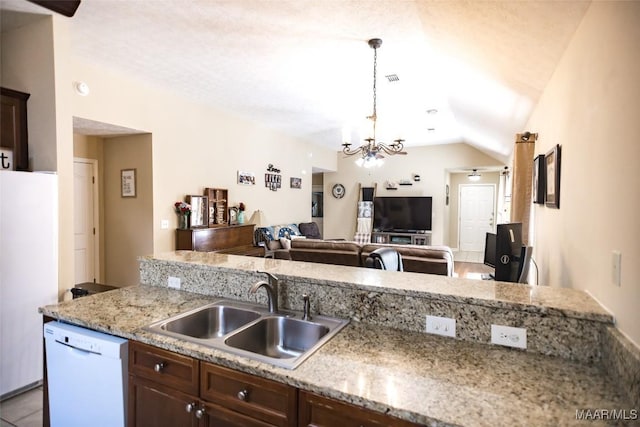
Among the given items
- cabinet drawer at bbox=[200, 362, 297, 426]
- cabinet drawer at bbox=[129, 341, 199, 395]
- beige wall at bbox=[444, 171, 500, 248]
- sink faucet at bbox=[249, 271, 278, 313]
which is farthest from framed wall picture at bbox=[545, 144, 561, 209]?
beige wall at bbox=[444, 171, 500, 248]

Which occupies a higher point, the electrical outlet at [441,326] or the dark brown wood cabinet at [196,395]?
the electrical outlet at [441,326]

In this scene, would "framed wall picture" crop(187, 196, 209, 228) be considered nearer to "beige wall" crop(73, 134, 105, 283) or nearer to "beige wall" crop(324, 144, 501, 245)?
"beige wall" crop(73, 134, 105, 283)

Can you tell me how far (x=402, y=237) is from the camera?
8.45 meters

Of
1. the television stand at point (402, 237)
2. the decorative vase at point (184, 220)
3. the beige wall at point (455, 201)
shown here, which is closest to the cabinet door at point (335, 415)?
the decorative vase at point (184, 220)

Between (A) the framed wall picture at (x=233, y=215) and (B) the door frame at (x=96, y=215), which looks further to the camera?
(A) the framed wall picture at (x=233, y=215)

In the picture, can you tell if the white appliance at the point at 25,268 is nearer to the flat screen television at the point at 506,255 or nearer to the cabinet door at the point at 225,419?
the cabinet door at the point at 225,419

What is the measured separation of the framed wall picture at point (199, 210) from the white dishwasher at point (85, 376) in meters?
3.00

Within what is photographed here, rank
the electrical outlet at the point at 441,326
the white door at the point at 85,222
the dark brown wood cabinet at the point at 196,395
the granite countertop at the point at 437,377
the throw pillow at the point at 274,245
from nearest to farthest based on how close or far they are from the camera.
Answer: the granite countertop at the point at 437,377 → the dark brown wood cabinet at the point at 196,395 → the electrical outlet at the point at 441,326 → the white door at the point at 85,222 → the throw pillow at the point at 274,245

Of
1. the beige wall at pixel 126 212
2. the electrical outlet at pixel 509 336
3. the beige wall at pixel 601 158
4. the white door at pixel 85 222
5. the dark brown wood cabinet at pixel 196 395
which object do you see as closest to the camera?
the beige wall at pixel 601 158

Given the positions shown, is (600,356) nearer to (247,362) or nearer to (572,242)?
(572,242)

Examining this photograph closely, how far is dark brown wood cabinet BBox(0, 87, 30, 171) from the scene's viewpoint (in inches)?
114

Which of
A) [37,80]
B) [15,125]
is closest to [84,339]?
[15,125]

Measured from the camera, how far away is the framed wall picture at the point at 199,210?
186 inches

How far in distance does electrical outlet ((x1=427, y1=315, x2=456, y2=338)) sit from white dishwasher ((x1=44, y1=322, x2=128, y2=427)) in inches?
54.0
